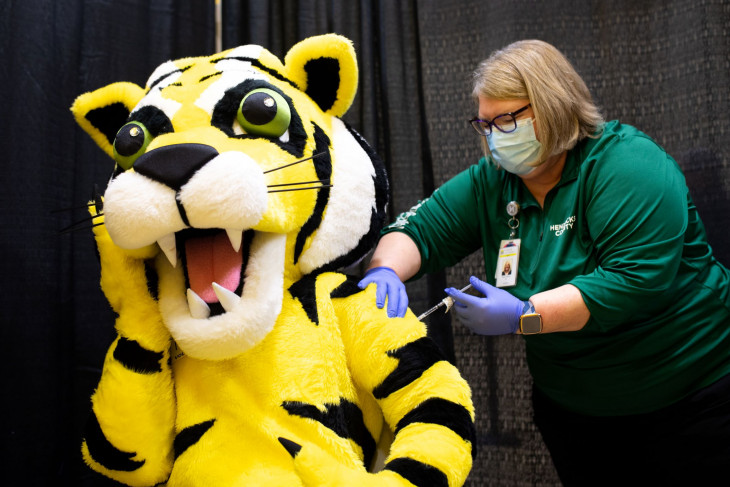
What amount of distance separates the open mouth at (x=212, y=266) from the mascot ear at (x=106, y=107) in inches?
12.3

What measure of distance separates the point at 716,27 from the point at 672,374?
969 millimetres

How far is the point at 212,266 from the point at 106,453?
1.20 ft

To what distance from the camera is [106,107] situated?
3.68 ft

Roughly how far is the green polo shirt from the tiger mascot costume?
399 mm

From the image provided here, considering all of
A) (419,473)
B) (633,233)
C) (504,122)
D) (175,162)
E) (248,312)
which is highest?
(504,122)

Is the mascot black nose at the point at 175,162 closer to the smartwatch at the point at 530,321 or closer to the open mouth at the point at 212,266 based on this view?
the open mouth at the point at 212,266

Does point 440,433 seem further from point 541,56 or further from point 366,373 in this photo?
point 541,56

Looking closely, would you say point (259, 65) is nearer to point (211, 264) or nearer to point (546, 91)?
point (211, 264)

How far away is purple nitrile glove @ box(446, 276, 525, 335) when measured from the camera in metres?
1.13

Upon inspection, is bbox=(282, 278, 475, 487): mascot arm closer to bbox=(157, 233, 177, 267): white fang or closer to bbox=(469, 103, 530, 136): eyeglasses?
bbox=(157, 233, 177, 267): white fang

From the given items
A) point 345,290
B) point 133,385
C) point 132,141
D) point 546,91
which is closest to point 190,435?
point 133,385

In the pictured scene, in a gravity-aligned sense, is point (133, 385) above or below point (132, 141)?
below

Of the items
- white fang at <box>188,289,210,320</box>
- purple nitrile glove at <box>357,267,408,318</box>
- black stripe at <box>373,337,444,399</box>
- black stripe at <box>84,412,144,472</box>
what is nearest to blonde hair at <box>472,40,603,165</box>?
purple nitrile glove at <box>357,267,408,318</box>

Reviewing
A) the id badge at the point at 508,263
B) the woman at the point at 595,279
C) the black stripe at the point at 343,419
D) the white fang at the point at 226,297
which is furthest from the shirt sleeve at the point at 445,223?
the white fang at the point at 226,297
